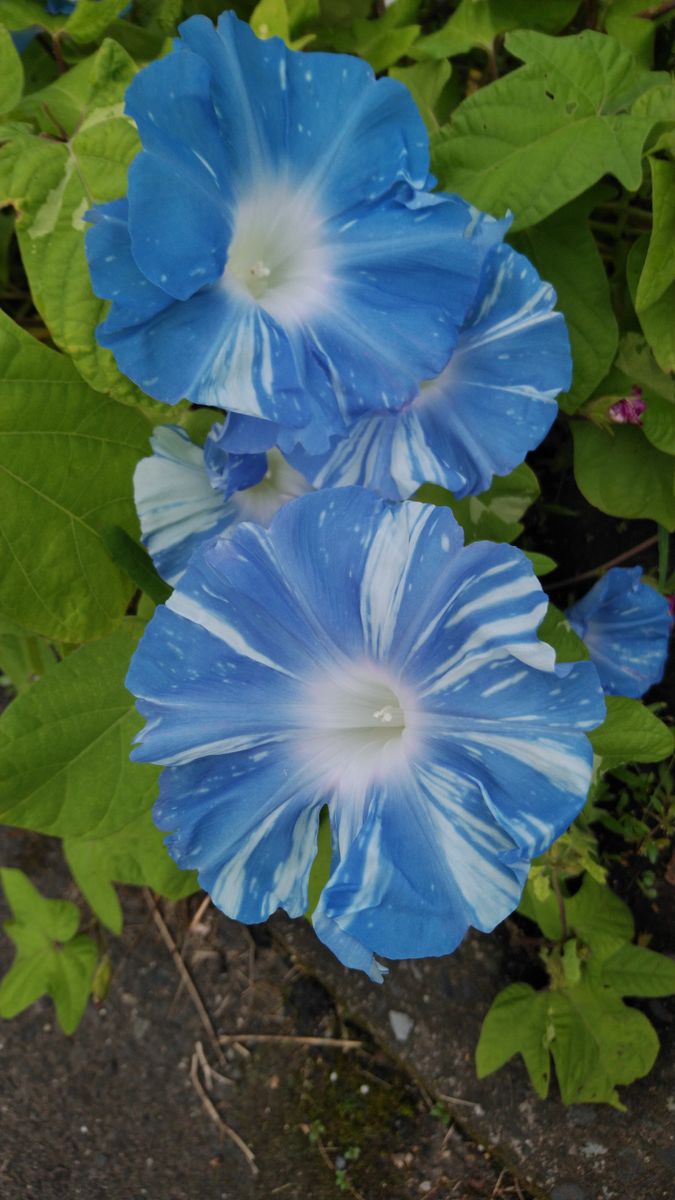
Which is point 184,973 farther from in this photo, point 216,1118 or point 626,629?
point 626,629

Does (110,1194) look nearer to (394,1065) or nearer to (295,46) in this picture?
(394,1065)

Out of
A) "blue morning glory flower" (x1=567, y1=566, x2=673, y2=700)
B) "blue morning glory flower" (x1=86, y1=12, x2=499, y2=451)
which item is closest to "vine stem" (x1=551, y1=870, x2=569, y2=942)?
"blue morning glory flower" (x1=567, y1=566, x2=673, y2=700)

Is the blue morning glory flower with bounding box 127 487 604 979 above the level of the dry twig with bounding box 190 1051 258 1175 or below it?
above

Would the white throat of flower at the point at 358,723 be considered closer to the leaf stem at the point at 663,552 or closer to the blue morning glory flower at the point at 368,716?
the blue morning glory flower at the point at 368,716

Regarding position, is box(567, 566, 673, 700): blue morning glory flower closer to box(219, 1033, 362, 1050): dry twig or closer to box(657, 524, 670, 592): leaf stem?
box(657, 524, 670, 592): leaf stem

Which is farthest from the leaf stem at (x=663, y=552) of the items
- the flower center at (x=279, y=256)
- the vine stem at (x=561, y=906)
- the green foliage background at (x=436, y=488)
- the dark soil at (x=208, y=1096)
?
the dark soil at (x=208, y=1096)

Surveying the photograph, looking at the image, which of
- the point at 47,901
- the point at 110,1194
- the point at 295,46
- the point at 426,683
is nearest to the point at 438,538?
the point at 426,683
